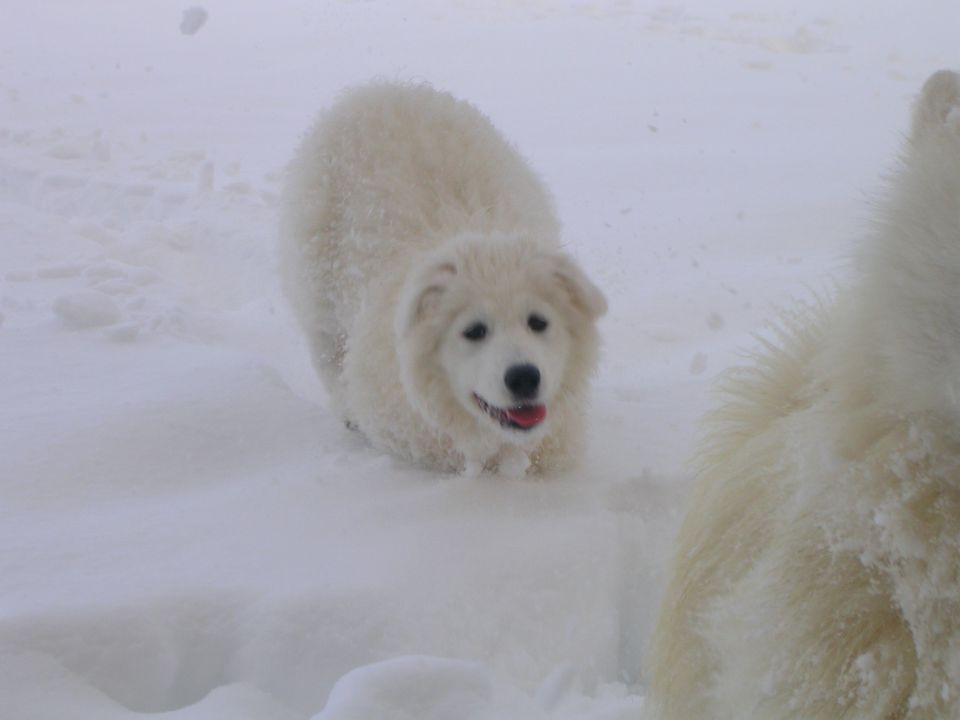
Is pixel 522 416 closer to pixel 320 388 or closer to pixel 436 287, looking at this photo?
pixel 436 287

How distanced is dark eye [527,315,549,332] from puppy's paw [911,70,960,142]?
1.98 m

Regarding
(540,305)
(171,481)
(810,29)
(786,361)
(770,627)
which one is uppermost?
(810,29)

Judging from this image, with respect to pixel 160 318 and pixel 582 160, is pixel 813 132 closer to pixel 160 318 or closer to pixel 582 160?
pixel 582 160

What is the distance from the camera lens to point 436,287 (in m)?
2.90

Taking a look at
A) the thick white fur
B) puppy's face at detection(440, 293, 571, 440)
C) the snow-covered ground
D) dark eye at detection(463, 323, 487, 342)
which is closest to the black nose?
puppy's face at detection(440, 293, 571, 440)

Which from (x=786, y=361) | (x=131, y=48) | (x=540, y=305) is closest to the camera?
(x=786, y=361)

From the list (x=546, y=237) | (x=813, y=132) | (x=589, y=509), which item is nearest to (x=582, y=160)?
(x=813, y=132)

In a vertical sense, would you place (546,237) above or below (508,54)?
below

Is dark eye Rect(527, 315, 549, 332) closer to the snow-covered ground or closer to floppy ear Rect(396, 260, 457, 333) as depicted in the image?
floppy ear Rect(396, 260, 457, 333)

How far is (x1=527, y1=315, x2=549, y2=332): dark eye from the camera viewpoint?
292cm

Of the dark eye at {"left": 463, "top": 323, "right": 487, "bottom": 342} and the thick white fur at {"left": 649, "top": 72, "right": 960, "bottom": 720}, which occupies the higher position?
the thick white fur at {"left": 649, "top": 72, "right": 960, "bottom": 720}

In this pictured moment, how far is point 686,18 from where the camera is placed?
31.4 feet

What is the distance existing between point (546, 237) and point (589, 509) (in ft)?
4.30

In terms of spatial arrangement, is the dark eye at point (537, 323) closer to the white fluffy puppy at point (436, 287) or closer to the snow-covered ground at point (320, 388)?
the white fluffy puppy at point (436, 287)
